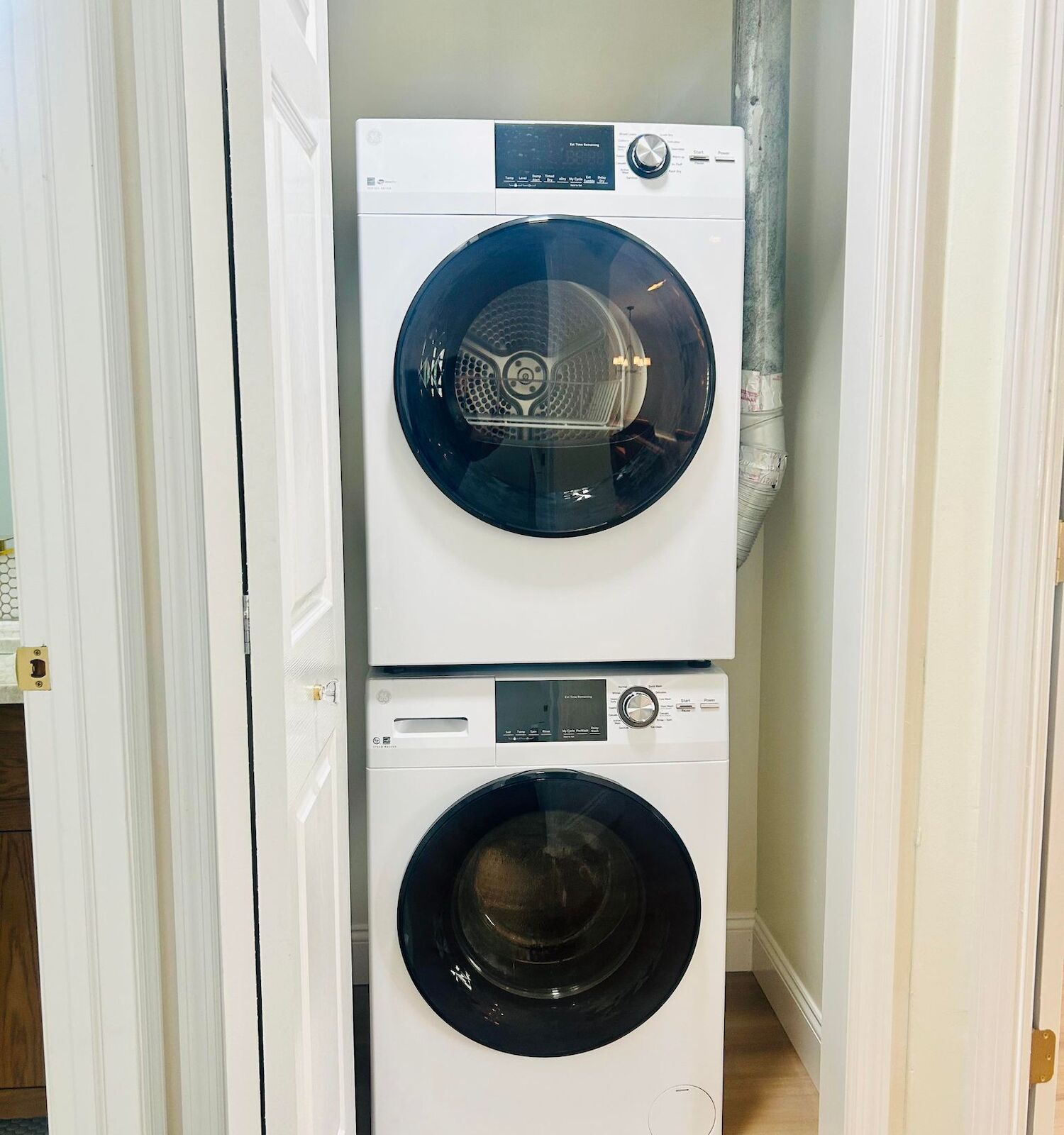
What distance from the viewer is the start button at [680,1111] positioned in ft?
5.54

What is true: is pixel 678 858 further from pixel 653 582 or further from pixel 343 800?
pixel 343 800

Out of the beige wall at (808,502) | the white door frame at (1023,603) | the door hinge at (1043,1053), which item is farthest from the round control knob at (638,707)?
the door hinge at (1043,1053)

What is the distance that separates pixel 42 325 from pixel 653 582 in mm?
1015

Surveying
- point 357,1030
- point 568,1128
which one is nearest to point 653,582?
point 568,1128

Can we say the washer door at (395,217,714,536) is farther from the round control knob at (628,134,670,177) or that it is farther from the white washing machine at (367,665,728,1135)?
the white washing machine at (367,665,728,1135)

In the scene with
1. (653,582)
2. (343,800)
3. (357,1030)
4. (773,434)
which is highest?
(773,434)

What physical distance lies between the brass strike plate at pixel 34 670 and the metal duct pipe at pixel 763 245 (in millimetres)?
1305

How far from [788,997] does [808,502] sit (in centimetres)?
109

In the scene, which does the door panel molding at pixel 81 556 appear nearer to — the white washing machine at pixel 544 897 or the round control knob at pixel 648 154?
the white washing machine at pixel 544 897

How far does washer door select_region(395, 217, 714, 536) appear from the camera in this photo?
1.56m

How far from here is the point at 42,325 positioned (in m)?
1.05

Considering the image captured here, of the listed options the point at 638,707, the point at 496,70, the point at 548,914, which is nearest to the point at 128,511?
the point at 638,707

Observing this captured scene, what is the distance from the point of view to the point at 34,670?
1.09m

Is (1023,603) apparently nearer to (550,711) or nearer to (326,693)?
(550,711)
